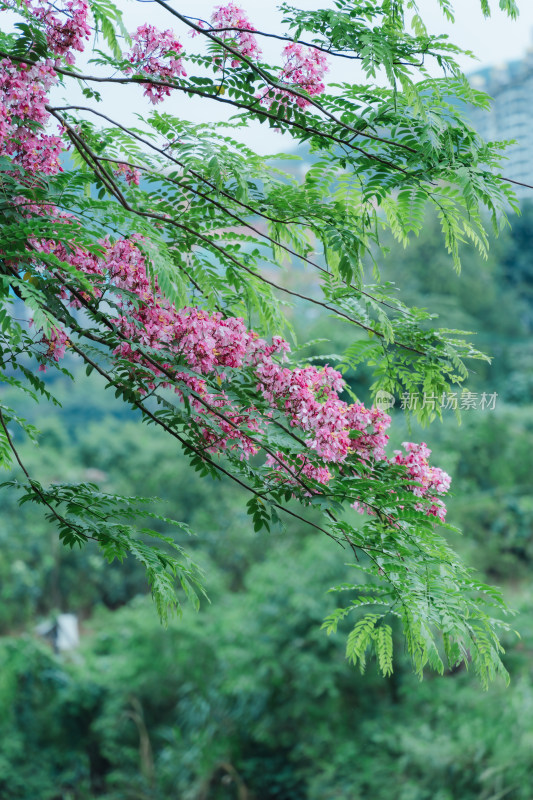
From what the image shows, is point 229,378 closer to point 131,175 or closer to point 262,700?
point 131,175

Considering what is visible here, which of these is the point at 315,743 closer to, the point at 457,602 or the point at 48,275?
the point at 457,602

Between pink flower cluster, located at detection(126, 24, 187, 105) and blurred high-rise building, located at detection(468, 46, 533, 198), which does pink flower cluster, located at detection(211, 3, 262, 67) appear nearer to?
pink flower cluster, located at detection(126, 24, 187, 105)

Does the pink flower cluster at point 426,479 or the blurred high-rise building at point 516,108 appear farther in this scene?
the blurred high-rise building at point 516,108

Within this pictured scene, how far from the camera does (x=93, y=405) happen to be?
20234 millimetres

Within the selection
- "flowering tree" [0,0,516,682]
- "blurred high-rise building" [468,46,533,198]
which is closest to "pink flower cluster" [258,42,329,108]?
"flowering tree" [0,0,516,682]

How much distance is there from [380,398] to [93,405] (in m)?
18.6

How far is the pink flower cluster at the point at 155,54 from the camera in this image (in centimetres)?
206

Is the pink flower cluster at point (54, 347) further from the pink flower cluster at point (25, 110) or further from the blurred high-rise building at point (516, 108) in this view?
the blurred high-rise building at point (516, 108)

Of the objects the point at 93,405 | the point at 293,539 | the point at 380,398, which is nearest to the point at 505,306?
the point at 93,405

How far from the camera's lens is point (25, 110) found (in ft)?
5.82

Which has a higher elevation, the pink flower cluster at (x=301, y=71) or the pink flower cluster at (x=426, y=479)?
the pink flower cluster at (x=301, y=71)

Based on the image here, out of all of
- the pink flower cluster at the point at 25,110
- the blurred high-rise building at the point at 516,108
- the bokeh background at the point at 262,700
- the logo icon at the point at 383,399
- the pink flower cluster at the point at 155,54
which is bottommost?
the bokeh background at the point at 262,700

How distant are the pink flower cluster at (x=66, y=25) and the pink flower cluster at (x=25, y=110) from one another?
17 centimetres

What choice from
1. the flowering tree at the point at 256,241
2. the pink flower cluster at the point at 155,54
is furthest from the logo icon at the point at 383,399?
the pink flower cluster at the point at 155,54
